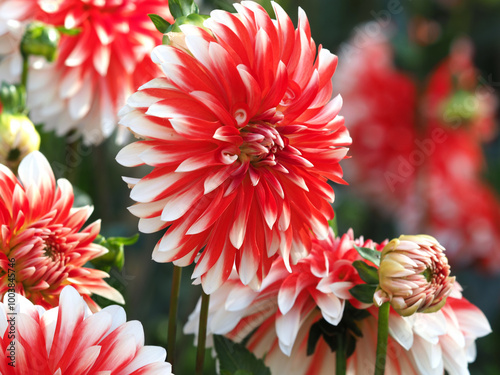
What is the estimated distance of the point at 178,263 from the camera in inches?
16.2

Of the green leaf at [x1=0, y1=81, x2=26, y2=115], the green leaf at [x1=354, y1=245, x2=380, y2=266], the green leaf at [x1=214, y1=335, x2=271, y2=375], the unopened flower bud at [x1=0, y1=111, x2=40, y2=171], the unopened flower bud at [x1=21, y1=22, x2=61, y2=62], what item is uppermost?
the unopened flower bud at [x1=21, y1=22, x2=61, y2=62]

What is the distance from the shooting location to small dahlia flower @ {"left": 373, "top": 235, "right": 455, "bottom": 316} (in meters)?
0.43

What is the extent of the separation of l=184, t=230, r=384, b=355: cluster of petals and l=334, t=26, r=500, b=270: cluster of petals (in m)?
0.78

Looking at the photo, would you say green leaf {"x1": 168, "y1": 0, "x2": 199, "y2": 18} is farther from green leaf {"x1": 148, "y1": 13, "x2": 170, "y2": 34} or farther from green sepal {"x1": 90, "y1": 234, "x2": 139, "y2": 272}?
green sepal {"x1": 90, "y1": 234, "x2": 139, "y2": 272}

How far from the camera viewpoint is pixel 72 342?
0.39 m

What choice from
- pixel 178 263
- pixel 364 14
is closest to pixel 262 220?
pixel 178 263

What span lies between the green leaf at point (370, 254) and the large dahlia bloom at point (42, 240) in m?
0.17

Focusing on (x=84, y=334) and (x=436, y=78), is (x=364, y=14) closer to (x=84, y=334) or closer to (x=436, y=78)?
(x=436, y=78)

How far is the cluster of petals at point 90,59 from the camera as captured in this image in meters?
0.67

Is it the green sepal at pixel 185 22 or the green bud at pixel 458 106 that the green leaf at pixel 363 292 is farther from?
the green bud at pixel 458 106

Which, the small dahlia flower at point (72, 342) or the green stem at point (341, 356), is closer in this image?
the small dahlia flower at point (72, 342)

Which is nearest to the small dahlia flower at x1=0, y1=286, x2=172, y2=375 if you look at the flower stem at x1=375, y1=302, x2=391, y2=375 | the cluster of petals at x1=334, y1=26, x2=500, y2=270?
the flower stem at x1=375, y1=302, x2=391, y2=375

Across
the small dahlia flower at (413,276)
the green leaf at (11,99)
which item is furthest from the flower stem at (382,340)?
the green leaf at (11,99)

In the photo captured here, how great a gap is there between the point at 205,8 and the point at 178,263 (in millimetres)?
607
